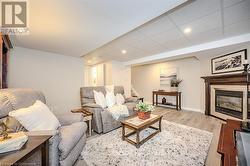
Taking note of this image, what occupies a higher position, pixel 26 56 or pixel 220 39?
pixel 220 39

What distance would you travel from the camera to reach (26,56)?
3.05 meters

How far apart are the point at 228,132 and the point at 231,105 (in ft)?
9.15

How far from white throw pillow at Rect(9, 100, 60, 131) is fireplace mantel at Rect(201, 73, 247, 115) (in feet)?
13.0

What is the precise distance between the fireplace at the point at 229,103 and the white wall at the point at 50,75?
4534 millimetres

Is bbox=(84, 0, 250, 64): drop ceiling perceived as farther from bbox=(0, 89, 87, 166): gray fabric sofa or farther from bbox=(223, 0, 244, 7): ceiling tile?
bbox=(0, 89, 87, 166): gray fabric sofa

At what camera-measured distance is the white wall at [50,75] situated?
9.71 ft

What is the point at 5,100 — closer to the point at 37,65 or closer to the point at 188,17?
the point at 37,65

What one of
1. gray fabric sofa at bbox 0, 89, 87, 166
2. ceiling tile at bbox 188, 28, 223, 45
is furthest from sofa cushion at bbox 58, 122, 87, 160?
ceiling tile at bbox 188, 28, 223, 45

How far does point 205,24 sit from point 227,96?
243 centimetres

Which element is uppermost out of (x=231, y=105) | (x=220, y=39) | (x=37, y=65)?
(x=220, y=39)

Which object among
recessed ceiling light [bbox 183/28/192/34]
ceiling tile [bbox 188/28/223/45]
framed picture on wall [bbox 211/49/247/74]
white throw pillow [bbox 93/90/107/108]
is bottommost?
white throw pillow [bbox 93/90/107/108]

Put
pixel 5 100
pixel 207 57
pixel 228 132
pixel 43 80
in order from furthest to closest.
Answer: pixel 207 57, pixel 43 80, pixel 5 100, pixel 228 132

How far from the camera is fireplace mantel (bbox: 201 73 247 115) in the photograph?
283cm

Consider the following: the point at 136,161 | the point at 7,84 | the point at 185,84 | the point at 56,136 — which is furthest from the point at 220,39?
the point at 7,84
